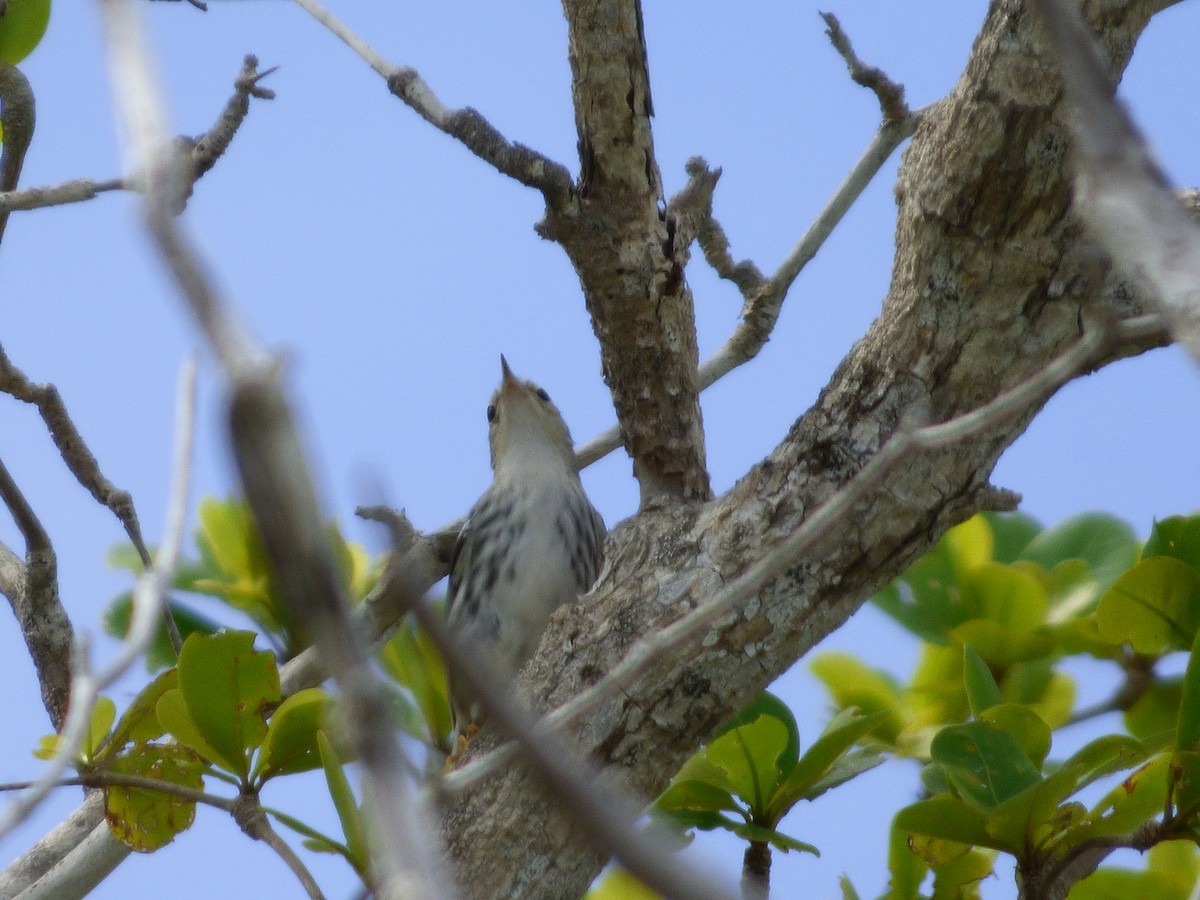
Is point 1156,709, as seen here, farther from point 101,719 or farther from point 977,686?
point 101,719

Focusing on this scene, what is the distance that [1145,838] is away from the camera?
2223 millimetres

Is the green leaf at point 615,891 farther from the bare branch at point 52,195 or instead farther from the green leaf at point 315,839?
the bare branch at point 52,195

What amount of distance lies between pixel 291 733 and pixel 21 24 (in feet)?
6.31

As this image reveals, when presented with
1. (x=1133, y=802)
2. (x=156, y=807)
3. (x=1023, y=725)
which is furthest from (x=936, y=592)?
(x=156, y=807)

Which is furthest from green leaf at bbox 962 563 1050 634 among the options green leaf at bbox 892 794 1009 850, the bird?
the bird

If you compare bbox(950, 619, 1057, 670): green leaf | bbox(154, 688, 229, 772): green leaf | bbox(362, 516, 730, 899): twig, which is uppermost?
bbox(154, 688, 229, 772): green leaf

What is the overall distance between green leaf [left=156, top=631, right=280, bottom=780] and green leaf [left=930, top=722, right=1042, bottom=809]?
1128 millimetres

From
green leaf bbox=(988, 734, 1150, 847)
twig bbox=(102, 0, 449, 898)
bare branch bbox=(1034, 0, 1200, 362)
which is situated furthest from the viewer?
green leaf bbox=(988, 734, 1150, 847)

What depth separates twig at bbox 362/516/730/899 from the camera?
0.65 meters

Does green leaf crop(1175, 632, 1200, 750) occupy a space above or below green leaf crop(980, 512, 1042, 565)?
below

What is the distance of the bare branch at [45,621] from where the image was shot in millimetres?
2914

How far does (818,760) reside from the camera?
2422mm

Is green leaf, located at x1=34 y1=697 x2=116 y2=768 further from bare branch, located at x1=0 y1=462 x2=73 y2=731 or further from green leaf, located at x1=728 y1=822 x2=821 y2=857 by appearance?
green leaf, located at x1=728 y1=822 x2=821 y2=857

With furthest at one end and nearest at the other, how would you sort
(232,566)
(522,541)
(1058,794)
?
(522,541) → (232,566) → (1058,794)
